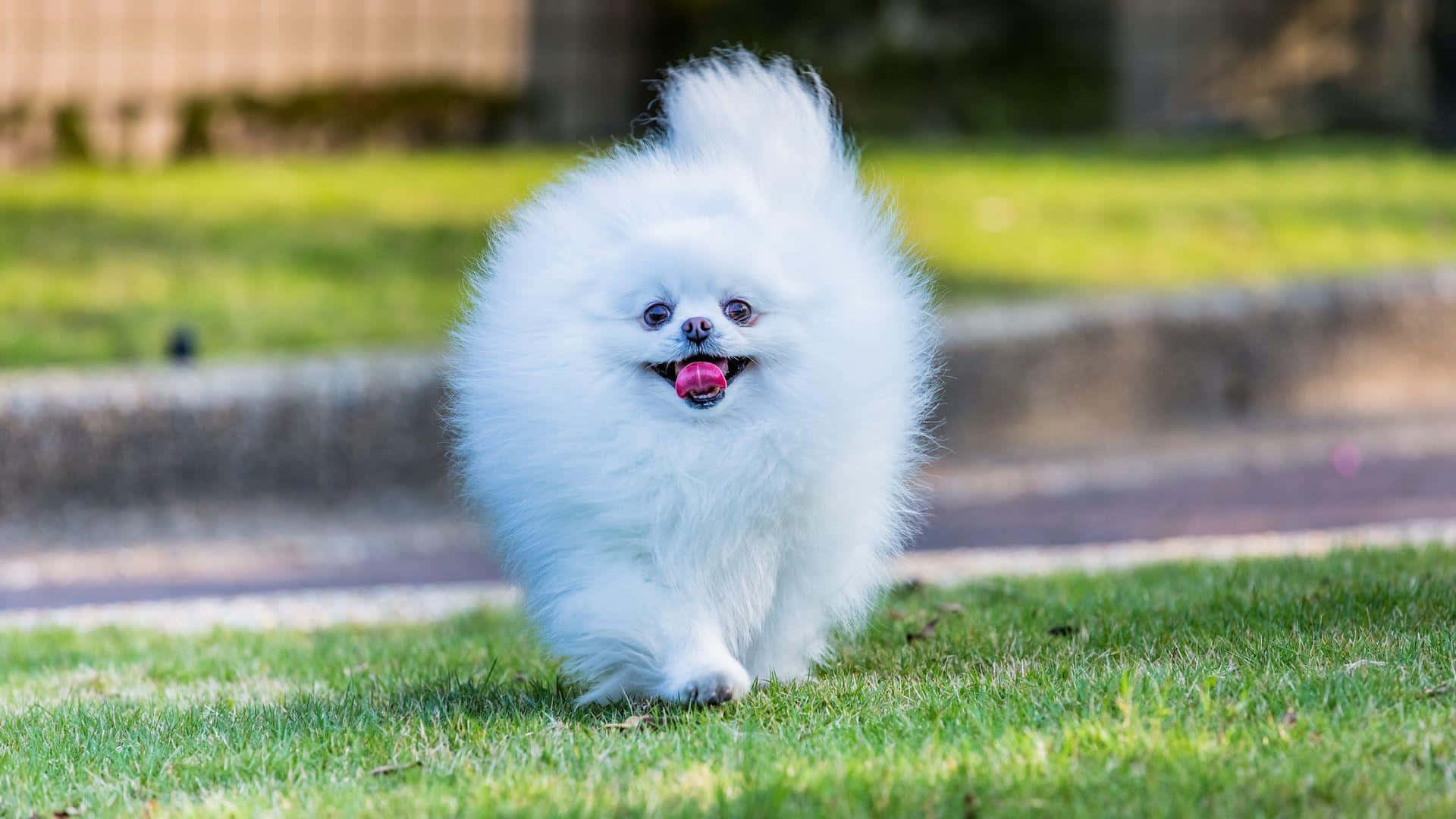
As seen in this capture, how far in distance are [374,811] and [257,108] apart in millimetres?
9912

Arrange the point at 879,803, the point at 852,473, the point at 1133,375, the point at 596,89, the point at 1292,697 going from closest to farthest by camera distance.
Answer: the point at 879,803 → the point at 1292,697 → the point at 852,473 → the point at 1133,375 → the point at 596,89

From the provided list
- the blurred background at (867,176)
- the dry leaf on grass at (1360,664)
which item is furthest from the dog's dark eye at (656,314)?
the blurred background at (867,176)

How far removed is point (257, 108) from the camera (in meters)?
12.1

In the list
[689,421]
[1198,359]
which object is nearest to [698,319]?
[689,421]

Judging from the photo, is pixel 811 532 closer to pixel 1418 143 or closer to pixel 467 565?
pixel 467 565

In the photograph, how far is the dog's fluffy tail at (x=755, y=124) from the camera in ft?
13.2

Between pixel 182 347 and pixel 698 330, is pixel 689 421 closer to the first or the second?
pixel 698 330

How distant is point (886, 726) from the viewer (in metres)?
3.34

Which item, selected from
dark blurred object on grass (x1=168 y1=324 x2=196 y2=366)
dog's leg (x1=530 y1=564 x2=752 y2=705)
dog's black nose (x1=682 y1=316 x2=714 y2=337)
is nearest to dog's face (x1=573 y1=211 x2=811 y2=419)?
dog's black nose (x1=682 y1=316 x2=714 y2=337)

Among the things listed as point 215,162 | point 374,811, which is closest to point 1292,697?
point 374,811

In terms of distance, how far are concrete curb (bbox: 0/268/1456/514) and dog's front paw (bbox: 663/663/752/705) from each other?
15.2ft

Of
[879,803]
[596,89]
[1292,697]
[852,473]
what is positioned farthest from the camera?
[596,89]

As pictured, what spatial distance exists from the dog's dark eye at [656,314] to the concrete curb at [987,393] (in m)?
4.50

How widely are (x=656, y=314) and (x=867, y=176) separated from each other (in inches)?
294
